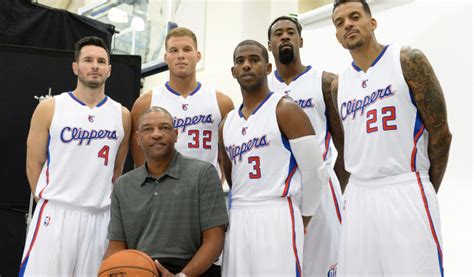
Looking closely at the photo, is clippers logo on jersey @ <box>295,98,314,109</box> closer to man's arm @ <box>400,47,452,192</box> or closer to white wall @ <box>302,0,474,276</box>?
man's arm @ <box>400,47,452,192</box>

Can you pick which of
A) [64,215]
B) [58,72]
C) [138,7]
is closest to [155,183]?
[64,215]

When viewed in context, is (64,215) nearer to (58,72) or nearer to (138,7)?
(58,72)

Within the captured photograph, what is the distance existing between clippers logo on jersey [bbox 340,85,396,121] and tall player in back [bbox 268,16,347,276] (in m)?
0.50

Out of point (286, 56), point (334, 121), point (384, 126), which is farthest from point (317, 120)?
point (384, 126)

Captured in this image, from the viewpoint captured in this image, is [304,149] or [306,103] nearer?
[304,149]

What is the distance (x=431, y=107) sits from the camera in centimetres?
270

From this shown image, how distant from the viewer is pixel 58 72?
18.4 ft

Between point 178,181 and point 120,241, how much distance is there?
0.52m

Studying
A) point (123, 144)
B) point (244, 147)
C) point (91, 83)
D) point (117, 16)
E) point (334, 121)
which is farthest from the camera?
point (117, 16)

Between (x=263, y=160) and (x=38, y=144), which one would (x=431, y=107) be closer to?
(x=263, y=160)

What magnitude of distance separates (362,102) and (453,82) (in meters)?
2.54

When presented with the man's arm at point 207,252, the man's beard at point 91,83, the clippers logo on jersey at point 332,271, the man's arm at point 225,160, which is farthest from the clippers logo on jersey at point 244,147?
the man's beard at point 91,83

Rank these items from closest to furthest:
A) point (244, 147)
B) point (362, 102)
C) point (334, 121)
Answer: point (362, 102), point (244, 147), point (334, 121)

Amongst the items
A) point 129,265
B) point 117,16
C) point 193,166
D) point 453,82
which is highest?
point 117,16
